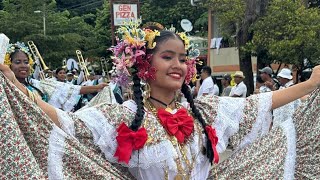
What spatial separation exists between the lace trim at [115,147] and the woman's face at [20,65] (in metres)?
2.49

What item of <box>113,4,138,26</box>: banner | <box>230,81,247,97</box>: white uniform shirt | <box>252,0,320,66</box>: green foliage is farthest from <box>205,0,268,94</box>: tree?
<box>230,81,247,97</box>: white uniform shirt

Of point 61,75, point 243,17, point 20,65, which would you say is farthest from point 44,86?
point 243,17

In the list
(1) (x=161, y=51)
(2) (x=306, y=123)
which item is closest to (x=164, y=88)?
(1) (x=161, y=51)

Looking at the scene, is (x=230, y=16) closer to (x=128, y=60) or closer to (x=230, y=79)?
(x=230, y=79)

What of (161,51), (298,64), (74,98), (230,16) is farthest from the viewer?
(230,16)

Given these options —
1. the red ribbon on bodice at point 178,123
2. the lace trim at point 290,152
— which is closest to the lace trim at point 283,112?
the lace trim at point 290,152

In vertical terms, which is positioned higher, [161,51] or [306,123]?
[161,51]

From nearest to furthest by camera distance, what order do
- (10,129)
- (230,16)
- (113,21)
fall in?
(10,129)
(230,16)
(113,21)

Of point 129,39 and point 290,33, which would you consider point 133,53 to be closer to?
point 129,39

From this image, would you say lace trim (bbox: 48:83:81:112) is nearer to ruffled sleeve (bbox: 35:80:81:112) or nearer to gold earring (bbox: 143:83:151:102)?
ruffled sleeve (bbox: 35:80:81:112)

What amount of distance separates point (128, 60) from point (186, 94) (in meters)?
0.40

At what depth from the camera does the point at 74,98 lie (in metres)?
6.88

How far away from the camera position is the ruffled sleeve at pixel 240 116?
316 cm

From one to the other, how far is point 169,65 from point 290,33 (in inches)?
449
